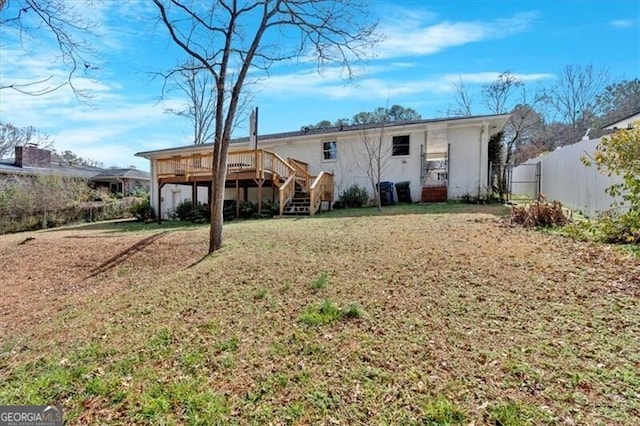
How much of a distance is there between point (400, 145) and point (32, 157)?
27.9 meters

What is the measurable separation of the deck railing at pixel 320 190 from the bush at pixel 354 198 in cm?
63

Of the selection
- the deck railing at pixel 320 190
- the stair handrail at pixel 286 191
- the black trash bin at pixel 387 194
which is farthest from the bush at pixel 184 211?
the black trash bin at pixel 387 194

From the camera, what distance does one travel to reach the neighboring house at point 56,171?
79.6 feet

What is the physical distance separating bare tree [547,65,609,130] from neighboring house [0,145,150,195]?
37387 mm

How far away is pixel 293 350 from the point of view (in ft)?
11.8

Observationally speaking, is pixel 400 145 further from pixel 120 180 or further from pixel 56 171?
pixel 56 171

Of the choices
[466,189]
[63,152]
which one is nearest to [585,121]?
[466,189]

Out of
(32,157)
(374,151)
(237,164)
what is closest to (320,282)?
(237,164)

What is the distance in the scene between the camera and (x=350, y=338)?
3.68m

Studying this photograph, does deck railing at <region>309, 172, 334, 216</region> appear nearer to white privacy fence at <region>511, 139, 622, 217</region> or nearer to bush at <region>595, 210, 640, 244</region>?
white privacy fence at <region>511, 139, 622, 217</region>

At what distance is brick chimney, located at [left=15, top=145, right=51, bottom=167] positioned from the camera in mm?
25859

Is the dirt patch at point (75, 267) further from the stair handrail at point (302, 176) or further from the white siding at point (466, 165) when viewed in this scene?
the white siding at point (466, 165)

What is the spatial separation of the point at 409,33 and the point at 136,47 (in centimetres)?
772

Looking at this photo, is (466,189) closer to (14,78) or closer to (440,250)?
(440,250)
